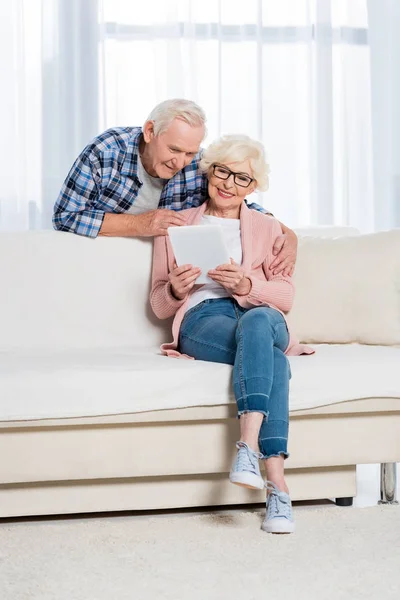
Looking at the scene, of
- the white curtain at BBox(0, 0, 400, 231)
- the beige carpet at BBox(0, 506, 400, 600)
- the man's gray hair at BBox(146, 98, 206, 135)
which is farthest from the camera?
the white curtain at BBox(0, 0, 400, 231)

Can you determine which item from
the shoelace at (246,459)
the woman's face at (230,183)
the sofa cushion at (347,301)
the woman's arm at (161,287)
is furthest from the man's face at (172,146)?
the shoelace at (246,459)

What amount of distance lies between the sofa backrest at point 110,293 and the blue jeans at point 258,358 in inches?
13.8

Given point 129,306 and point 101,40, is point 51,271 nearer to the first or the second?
point 129,306

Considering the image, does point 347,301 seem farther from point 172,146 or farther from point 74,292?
point 74,292

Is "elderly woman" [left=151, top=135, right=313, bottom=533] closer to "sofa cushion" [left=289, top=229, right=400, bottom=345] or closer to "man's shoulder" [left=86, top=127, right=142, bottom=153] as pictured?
"sofa cushion" [left=289, top=229, right=400, bottom=345]

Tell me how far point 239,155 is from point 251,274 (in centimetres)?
37

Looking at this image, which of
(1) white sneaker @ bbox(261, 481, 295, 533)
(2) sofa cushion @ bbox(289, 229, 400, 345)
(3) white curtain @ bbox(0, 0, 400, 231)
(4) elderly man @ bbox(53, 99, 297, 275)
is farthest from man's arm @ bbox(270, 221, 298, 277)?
(3) white curtain @ bbox(0, 0, 400, 231)

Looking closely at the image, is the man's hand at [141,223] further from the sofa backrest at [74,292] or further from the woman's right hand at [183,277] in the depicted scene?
the woman's right hand at [183,277]

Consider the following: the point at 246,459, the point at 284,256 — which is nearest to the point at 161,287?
the point at 284,256

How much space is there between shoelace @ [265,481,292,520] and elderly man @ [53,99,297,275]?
80cm

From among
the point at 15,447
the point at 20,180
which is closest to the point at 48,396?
the point at 15,447

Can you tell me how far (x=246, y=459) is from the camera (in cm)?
204

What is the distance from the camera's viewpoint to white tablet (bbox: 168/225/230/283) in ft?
7.89

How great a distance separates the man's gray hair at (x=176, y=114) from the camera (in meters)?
2.66
